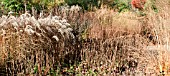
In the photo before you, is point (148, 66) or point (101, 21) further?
point (101, 21)

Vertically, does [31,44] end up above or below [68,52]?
above

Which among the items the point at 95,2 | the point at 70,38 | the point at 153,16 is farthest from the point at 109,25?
the point at 95,2

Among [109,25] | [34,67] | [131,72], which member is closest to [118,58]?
[131,72]

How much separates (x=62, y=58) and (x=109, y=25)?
3.16 metres

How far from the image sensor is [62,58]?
20.2 ft

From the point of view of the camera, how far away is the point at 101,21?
937 cm

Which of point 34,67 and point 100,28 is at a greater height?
point 100,28

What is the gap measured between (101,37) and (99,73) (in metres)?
2.27

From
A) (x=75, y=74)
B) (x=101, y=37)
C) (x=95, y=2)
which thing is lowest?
(x=75, y=74)

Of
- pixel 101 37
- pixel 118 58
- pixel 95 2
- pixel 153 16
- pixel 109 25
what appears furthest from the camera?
pixel 95 2

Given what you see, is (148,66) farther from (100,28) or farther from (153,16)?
(100,28)

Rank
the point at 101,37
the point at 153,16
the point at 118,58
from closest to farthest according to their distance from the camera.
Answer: the point at 153,16, the point at 118,58, the point at 101,37

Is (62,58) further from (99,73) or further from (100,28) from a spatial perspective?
(100,28)

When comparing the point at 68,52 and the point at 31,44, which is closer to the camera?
the point at 31,44
